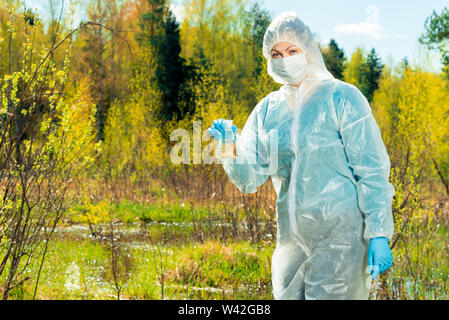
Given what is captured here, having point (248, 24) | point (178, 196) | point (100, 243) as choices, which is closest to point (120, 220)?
point (178, 196)

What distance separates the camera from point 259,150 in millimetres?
2061

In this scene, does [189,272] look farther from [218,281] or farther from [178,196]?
[178,196]

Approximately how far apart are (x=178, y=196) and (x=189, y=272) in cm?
517

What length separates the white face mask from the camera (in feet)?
6.51

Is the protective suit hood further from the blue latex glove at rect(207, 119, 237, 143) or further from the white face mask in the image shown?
the blue latex glove at rect(207, 119, 237, 143)

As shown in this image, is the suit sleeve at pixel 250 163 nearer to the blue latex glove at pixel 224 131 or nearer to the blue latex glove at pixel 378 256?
the blue latex glove at pixel 224 131

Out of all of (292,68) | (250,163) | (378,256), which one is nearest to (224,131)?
(250,163)

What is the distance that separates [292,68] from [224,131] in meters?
0.40

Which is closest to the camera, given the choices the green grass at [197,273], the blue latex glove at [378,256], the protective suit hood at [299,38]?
the blue latex glove at [378,256]

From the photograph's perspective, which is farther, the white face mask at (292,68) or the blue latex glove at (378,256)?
the white face mask at (292,68)

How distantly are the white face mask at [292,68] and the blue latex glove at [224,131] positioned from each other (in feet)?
1.02

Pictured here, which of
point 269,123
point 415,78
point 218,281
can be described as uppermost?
point 415,78

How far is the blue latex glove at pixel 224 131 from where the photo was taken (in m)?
2.00

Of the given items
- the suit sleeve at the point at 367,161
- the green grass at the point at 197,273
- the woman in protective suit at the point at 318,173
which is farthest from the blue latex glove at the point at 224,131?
the green grass at the point at 197,273
